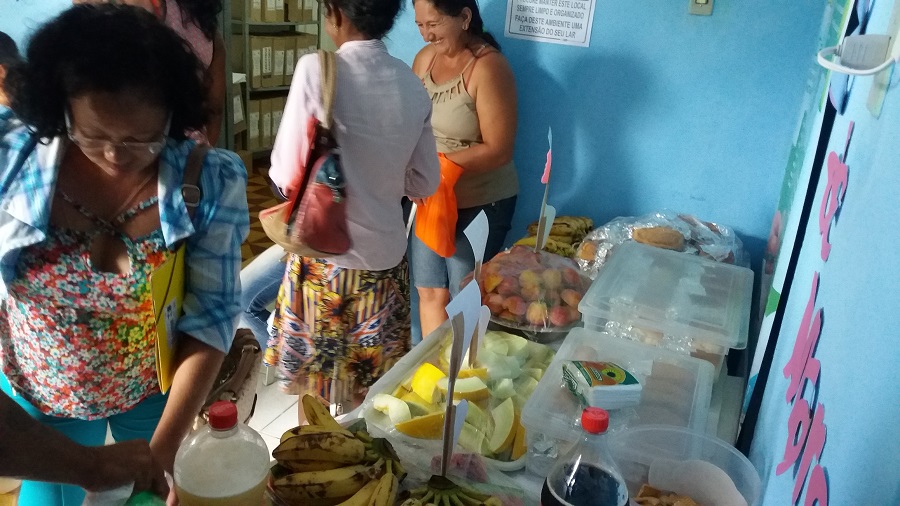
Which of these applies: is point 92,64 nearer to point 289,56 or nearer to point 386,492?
point 386,492

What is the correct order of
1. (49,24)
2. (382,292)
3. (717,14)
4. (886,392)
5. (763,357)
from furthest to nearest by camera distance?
(717,14)
(382,292)
(763,357)
(49,24)
(886,392)

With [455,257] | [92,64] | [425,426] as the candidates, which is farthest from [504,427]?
[455,257]

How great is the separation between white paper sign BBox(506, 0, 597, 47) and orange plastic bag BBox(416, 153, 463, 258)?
0.67m

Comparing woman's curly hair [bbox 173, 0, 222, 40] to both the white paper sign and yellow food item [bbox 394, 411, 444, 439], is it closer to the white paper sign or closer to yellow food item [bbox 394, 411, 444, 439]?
the white paper sign

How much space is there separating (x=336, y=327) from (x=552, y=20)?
4.70 feet

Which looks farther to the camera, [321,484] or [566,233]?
[566,233]

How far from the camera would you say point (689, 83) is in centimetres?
235

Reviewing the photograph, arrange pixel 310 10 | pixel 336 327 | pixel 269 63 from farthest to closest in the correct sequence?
pixel 310 10
pixel 269 63
pixel 336 327

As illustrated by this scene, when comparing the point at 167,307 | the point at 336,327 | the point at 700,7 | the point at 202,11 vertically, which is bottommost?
the point at 336,327

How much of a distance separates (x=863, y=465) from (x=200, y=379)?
1065mm

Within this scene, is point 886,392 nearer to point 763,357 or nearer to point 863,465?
point 863,465

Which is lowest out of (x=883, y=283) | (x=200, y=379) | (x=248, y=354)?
(x=248, y=354)

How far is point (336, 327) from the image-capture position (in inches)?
74.8

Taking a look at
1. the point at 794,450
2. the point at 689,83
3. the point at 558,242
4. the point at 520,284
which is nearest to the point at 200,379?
the point at 520,284
